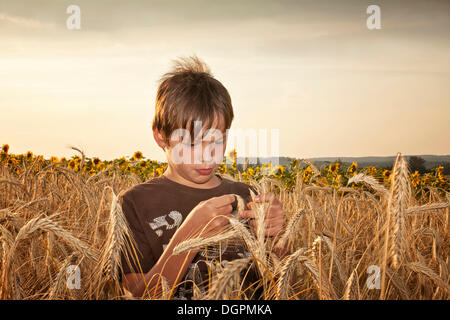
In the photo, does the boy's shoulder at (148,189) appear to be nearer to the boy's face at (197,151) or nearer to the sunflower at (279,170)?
the boy's face at (197,151)

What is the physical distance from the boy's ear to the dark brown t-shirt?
181 millimetres

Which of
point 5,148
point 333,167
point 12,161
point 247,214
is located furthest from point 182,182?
point 5,148

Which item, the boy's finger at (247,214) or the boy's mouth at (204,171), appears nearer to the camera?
the boy's finger at (247,214)

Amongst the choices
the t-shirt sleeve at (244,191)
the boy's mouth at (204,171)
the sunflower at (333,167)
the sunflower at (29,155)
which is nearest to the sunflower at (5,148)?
the sunflower at (29,155)

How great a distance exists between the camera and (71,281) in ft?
4.92

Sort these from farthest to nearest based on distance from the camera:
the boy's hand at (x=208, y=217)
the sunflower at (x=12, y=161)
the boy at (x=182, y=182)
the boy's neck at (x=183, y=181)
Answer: the sunflower at (x=12, y=161) → the boy's neck at (x=183, y=181) → the boy at (x=182, y=182) → the boy's hand at (x=208, y=217)

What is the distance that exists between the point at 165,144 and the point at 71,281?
771 millimetres

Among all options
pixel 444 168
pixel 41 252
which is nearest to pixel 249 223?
pixel 41 252

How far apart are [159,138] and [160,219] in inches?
17.7

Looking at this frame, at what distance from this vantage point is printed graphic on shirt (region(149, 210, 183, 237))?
5.34 feet

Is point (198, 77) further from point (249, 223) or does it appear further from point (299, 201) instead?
point (299, 201)

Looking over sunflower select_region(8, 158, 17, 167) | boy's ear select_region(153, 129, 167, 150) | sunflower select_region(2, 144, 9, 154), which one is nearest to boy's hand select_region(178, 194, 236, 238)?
boy's ear select_region(153, 129, 167, 150)

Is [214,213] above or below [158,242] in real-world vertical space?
above

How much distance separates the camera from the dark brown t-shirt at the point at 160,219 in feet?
5.23
